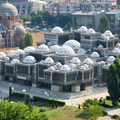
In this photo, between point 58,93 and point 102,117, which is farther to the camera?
point 58,93

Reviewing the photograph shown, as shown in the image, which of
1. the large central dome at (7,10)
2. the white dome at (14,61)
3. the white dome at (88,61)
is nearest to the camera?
the white dome at (88,61)

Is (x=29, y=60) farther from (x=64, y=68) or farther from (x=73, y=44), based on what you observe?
(x=73, y=44)

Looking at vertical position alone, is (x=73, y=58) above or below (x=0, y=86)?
above

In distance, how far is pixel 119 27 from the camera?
15800 centimetres

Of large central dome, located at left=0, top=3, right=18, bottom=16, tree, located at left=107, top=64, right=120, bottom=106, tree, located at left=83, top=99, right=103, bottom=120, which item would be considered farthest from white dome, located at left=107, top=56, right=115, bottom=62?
large central dome, located at left=0, top=3, right=18, bottom=16

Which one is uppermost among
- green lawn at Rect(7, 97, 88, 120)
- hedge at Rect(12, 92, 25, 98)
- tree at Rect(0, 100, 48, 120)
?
tree at Rect(0, 100, 48, 120)

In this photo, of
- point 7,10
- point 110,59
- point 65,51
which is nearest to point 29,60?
point 65,51

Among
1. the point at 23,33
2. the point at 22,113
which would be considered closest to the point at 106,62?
the point at 22,113

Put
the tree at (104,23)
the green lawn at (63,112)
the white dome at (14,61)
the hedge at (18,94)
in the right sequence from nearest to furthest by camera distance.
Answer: the green lawn at (63,112) < the hedge at (18,94) < the white dome at (14,61) < the tree at (104,23)

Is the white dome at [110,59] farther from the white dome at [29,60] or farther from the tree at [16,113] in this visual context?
the tree at [16,113]

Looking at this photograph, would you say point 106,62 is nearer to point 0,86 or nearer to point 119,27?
point 0,86

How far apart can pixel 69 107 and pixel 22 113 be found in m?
18.8

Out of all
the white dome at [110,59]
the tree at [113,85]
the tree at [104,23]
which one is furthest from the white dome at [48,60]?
the tree at [104,23]

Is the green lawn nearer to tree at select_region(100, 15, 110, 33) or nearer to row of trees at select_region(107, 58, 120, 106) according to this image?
row of trees at select_region(107, 58, 120, 106)
